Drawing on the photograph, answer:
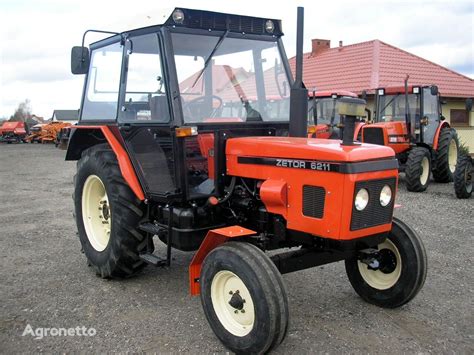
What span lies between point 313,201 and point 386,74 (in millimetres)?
16000

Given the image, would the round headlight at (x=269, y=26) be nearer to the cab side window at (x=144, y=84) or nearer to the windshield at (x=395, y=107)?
the cab side window at (x=144, y=84)

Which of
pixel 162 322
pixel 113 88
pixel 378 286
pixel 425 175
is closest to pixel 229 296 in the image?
pixel 162 322

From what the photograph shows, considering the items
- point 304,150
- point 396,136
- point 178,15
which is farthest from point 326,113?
point 304,150

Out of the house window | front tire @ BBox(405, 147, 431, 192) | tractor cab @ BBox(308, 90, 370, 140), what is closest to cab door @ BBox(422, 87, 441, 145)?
front tire @ BBox(405, 147, 431, 192)

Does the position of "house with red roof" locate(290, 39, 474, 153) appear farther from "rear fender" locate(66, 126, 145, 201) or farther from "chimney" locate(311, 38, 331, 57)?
"rear fender" locate(66, 126, 145, 201)

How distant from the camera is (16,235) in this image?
6355 millimetres

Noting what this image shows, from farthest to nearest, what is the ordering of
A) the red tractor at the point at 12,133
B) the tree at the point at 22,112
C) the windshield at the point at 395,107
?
the tree at the point at 22,112
the red tractor at the point at 12,133
the windshield at the point at 395,107

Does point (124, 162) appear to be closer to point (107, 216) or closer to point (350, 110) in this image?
point (107, 216)

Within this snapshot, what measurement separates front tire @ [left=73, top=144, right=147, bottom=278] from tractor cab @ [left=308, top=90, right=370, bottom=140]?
6935 millimetres

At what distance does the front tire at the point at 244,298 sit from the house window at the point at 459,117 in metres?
17.3

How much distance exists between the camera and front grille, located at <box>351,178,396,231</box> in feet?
10.5

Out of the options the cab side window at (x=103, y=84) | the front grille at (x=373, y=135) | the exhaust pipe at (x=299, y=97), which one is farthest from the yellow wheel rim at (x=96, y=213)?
the front grille at (x=373, y=135)

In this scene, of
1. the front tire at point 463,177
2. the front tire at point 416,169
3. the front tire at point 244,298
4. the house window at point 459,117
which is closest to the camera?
the front tire at point 244,298

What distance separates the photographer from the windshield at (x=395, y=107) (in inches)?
408
